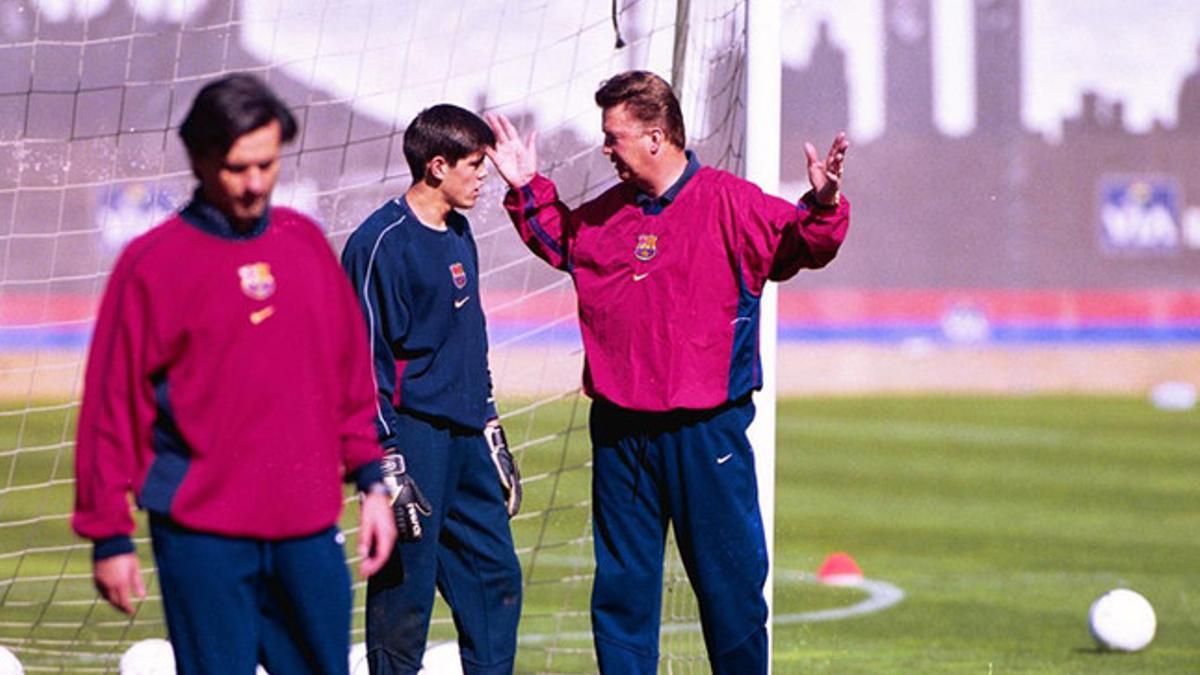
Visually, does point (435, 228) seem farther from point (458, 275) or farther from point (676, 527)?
point (676, 527)

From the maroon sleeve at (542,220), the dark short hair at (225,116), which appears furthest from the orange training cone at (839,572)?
the dark short hair at (225,116)

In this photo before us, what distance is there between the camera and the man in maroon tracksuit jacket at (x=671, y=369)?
5320 mm

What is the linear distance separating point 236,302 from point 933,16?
31111 millimetres

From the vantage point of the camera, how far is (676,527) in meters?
5.45

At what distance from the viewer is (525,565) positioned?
10359 mm

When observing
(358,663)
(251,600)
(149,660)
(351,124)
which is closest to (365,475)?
(251,600)

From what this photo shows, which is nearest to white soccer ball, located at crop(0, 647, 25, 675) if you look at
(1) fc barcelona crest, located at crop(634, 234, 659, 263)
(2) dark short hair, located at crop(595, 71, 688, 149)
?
(1) fc barcelona crest, located at crop(634, 234, 659, 263)

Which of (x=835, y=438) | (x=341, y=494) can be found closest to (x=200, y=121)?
(x=341, y=494)

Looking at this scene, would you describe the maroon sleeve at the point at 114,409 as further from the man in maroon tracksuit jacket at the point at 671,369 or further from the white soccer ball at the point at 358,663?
the white soccer ball at the point at 358,663

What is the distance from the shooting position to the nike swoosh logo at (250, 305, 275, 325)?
12.4ft

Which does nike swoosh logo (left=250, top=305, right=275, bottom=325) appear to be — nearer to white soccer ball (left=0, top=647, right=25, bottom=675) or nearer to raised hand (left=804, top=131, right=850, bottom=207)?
raised hand (left=804, top=131, right=850, bottom=207)

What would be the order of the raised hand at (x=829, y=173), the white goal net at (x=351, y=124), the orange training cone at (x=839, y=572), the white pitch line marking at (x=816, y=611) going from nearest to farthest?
1. the raised hand at (x=829, y=173)
2. the white goal net at (x=351, y=124)
3. the white pitch line marking at (x=816, y=611)
4. the orange training cone at (x=839, y=572)

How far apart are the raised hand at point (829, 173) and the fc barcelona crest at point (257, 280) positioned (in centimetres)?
174

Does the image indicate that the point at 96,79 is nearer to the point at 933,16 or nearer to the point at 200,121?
the point at 200,121
